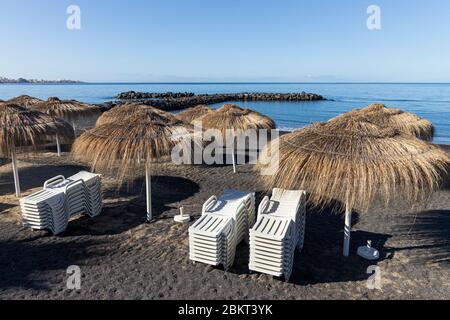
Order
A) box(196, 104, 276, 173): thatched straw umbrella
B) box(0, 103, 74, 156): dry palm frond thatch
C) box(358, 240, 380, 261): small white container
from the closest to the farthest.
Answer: box(358, 240, 380, 261): small white container < box(0, 103, 74, 156): dry palm frond thatch < box(196, 104, 276, 173): thatched straw umbrella

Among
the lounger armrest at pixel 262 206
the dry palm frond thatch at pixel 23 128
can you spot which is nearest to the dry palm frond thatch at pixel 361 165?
the lounger armrest at pixel 262 206

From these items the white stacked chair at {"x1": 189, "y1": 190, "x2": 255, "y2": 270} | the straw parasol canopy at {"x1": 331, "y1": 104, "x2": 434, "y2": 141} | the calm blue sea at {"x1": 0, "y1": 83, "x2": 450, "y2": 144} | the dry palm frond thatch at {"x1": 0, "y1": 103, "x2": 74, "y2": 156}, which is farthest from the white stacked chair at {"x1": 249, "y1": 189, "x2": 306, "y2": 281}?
the calm blue sea at {"x1": 0, "y1": 83, "x2": 450, "y2": 144}

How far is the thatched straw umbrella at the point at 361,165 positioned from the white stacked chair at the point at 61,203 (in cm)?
368

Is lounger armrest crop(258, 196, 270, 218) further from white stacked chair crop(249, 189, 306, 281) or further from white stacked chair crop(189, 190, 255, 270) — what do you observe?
white stacked chair crop(189, 190, 255, 270)

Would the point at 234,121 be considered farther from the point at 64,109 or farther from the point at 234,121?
the point at 64,109

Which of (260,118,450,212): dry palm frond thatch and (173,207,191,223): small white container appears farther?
(173,207,191,223): small white container

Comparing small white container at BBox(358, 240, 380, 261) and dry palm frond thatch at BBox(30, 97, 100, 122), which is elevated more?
dry palm frond thatch at BBox(30, 97, 100, 122)

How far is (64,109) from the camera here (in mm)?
11672

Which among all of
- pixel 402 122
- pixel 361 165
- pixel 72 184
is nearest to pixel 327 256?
pixel 361 165

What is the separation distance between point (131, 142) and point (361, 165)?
3.58 metres

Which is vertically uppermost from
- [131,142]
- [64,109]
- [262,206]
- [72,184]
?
[64,109]

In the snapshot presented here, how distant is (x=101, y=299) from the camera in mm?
3832

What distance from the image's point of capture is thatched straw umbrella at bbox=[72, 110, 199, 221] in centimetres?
514

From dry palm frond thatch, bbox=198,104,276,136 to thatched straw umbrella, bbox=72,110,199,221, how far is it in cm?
309
